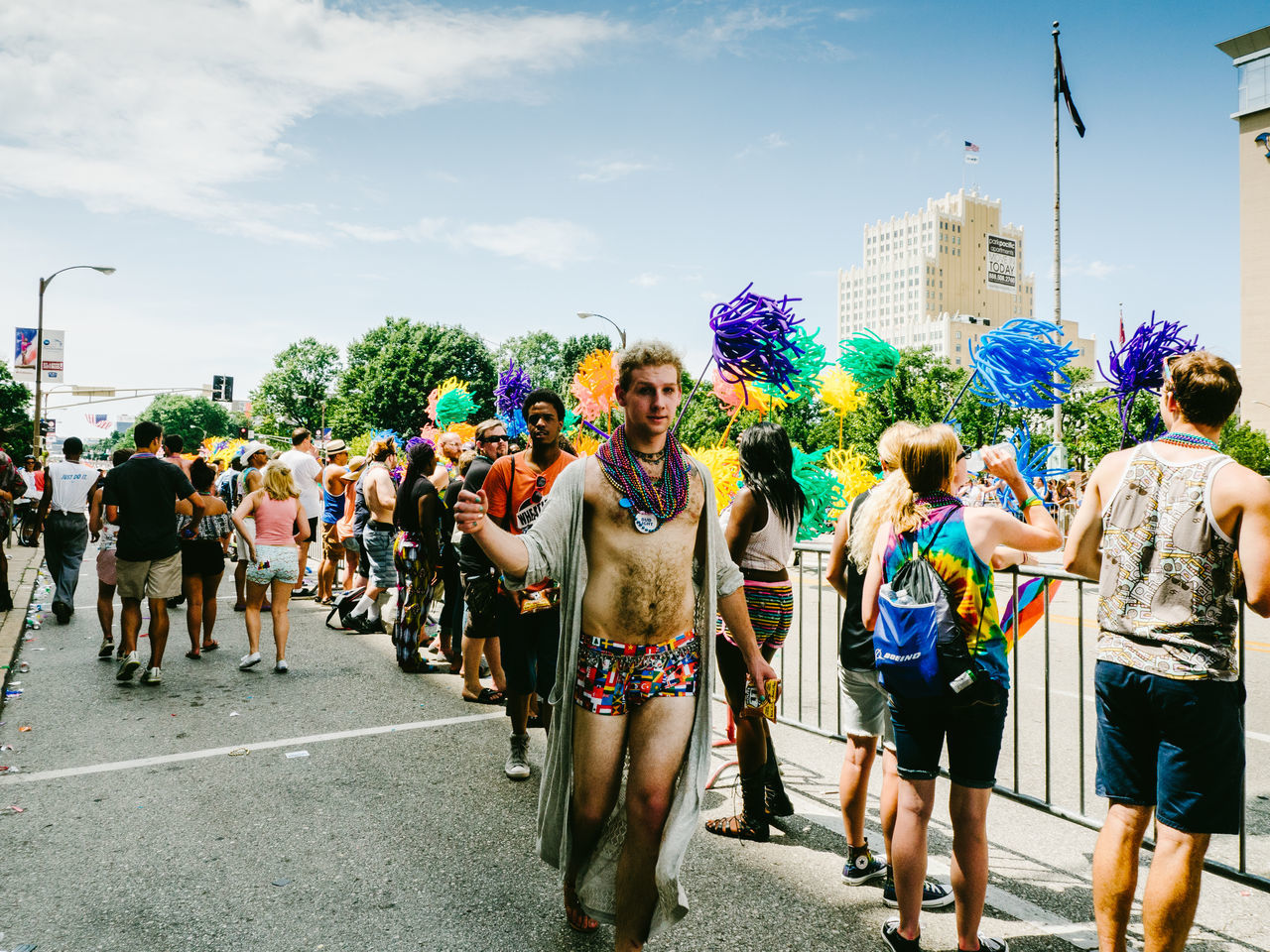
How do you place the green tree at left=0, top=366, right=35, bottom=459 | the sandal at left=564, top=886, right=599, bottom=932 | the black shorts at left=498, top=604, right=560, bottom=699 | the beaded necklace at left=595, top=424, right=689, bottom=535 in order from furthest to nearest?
the green tree at left=0, top=366, right=35, bottom=459 < the black shorts at left=498, top=604, right=560, bottom=699 < the sandal at left=564, top=886, right=599, bottom=932 < the beaded necklace at left=595, top=424, right=689, bottom=535

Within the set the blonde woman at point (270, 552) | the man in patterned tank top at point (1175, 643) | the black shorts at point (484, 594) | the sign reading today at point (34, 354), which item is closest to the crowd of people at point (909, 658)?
the man in patterned tank top at point (1175, 643)

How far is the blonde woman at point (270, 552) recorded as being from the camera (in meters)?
7.09

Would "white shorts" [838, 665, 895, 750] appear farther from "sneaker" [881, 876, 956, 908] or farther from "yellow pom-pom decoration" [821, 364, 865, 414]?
"yellow pom-pom decoration" [821, 364, 865, 414]

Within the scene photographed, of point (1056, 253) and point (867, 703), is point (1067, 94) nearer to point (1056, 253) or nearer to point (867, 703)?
point (1056, 253)

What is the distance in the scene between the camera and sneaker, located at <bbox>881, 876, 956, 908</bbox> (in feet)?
10.7

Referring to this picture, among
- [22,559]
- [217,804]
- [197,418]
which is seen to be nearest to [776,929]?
[217,804]

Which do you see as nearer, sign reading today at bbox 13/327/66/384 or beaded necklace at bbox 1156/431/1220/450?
beaded necklace at bbox 1156/431/1220/450

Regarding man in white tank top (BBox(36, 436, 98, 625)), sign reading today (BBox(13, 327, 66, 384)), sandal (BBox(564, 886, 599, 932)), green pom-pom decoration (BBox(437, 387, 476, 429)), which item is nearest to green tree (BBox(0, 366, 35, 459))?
sign reading today (BBox(13, 327, 66, 384))

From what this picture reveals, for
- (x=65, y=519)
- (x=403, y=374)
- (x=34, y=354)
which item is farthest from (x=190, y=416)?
(x=65, y=519)

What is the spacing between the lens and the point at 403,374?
52.7m

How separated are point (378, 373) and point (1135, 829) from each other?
53050 millimetres

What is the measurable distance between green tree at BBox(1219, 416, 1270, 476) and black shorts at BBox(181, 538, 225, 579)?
36423 millimetres

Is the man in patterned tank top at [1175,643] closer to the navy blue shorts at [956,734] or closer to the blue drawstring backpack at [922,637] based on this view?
the navy blue shorts at [956,734]

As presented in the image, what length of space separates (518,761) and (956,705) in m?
2.68
